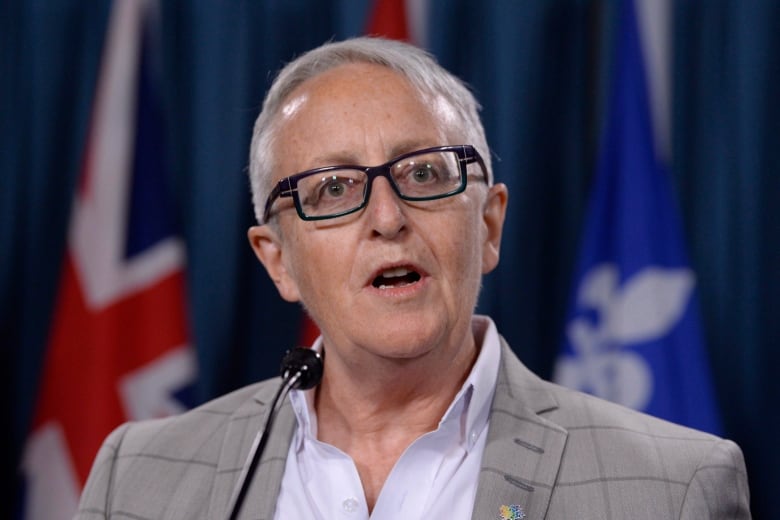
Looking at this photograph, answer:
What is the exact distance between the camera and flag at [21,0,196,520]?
296 centimetres

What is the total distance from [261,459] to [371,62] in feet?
2.54

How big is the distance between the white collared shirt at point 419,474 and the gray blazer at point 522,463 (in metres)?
0.03

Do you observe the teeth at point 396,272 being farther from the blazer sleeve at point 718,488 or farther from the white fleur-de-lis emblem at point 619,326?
the white fleur-de-lis emblem at point 619,326

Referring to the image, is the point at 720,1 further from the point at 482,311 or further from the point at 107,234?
the point at 107,234

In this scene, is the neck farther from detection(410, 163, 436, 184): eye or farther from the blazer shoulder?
detection(410, 163, 436, 184): eye

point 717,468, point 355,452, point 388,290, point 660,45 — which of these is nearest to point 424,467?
point 355,452

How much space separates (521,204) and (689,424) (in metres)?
0.78

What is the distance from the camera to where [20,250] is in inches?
120

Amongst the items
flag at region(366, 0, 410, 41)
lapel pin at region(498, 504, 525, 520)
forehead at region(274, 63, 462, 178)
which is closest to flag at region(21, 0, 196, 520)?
flag at region(366, 0, 410, 41)

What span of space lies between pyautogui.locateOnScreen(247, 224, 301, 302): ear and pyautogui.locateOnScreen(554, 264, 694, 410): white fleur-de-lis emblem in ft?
3.66

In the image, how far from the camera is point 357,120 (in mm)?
1691

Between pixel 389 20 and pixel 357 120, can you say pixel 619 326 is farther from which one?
pixel 357 120

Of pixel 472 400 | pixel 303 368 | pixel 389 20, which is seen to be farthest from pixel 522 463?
pixel 389 20

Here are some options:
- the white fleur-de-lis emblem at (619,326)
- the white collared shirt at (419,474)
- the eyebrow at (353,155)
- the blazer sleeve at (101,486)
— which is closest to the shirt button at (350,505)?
the white collared shirt at (419,474)
